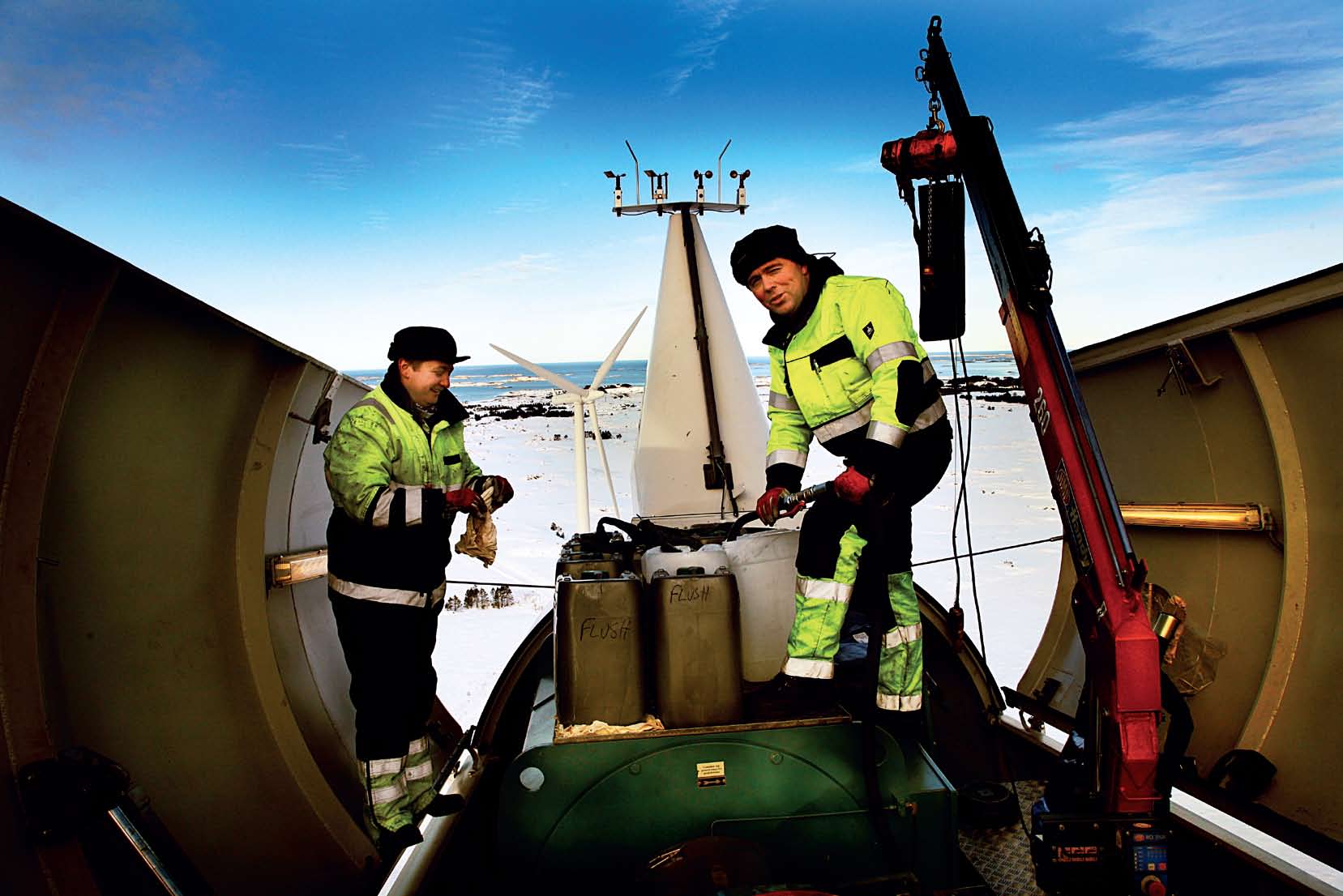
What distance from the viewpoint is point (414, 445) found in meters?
3.50

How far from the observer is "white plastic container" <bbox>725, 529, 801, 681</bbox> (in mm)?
3439

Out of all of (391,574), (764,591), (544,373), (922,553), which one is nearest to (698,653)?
(764,591)

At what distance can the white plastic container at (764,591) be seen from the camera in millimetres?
3439

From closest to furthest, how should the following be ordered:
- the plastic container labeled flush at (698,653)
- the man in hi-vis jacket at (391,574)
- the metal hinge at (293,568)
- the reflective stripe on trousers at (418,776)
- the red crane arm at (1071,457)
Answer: the red crane arm at (1071,457)
the plastic container labeled flush at (698,653)
the man in hi-vis jacket at (391,574)
the reflective stripe on trousers at (418,776)
the metal hinge at (293,568)

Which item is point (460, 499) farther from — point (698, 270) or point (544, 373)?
point (544, 373)

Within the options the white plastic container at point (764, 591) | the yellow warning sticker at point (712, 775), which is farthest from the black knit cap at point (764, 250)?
the yellow warning sticker at point (712, 775)

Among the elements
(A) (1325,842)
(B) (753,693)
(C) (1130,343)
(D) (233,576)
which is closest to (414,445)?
(D) (233,576)

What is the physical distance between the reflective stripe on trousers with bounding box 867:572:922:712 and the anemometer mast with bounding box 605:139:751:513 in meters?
2.00

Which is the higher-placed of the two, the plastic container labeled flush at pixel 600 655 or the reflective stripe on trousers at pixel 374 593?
the reflective stripe on trousers at pixel 374 593

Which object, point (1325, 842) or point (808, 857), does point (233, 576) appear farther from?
point (1325, 842)

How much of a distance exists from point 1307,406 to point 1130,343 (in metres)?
0.88

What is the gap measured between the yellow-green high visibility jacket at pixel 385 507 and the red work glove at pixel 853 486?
5.13 ft

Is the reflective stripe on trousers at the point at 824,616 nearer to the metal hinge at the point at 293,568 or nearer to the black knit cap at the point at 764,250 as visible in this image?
the black knit cap at the point at 764,250

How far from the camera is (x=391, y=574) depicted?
332 centimetres
